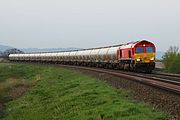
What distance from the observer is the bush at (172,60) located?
3981 centimetres

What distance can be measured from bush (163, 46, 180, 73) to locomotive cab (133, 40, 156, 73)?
4.72m

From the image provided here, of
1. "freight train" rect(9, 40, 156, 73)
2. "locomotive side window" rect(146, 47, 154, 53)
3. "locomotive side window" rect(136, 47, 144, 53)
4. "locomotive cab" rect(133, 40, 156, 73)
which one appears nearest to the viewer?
"locomotive cab" rect(133, 40, 156, 73)

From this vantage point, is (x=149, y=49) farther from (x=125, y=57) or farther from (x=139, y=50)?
(x=125, y=57)

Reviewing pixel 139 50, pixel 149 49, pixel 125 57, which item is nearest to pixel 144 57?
pixel 139 50

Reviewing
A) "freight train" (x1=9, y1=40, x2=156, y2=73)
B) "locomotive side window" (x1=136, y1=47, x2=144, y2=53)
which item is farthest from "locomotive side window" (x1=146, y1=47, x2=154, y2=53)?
"locomotive side window" (x1=136, y1=47, x2=144, y2=53)

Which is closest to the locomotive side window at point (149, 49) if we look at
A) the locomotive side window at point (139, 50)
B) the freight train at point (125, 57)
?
the freight train at point (125, 57)

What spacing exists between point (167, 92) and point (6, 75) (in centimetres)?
4176

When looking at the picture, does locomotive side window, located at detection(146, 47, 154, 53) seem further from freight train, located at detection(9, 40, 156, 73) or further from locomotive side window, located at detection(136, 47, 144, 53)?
locomotive side window, located at detection(136, 47, 144, 53)

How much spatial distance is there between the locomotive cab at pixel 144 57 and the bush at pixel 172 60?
186 inches

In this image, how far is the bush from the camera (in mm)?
39812

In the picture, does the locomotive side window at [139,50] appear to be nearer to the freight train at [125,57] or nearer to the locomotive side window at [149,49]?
the freight train at [125,57]

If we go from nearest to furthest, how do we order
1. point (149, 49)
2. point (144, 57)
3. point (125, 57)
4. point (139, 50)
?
1. point (144, 57)
2. point (139, 50)
3. point (149, 49)
4. point (125, 57)

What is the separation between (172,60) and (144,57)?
21.9 feet

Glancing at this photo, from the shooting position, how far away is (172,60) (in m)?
40.6
